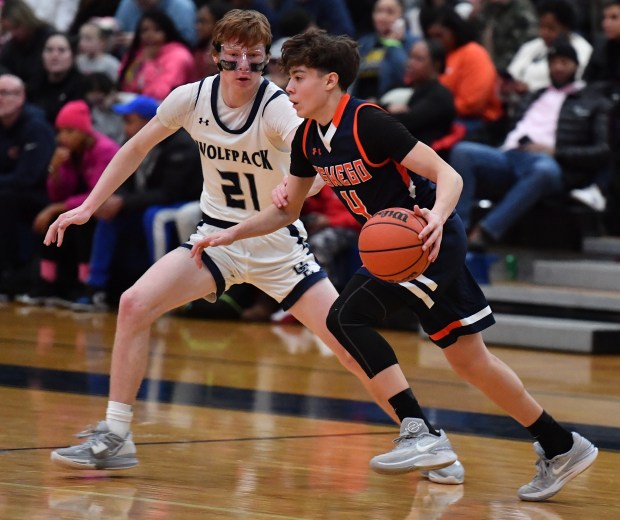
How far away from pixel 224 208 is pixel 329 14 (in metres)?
6.89

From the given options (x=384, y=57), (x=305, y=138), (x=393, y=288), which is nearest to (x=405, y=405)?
(x=393, y=288)

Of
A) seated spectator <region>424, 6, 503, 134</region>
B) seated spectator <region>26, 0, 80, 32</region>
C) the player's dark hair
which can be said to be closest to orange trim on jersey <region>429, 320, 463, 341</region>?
the player's dark hair

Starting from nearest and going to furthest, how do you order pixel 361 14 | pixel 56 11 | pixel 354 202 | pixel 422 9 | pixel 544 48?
1. pixel 354 202
2. pixel 544 48
3. pixel 422 9
4. pixel 361 14
5. pixel 56 11

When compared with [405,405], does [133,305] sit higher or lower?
higher

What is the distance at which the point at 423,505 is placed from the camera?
4566 millimetres

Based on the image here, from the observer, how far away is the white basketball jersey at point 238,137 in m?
5.32

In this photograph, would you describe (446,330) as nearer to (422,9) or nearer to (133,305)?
(133,305)

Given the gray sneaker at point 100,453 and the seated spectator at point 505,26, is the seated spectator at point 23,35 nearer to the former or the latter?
the seated spectator at point 505,26

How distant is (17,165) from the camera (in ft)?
37.9

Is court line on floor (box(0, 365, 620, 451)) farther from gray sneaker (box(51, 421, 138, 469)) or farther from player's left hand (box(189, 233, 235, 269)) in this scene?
player's left hand (box(189, 233, 235, 269))

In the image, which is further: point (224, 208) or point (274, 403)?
point (274, 403)

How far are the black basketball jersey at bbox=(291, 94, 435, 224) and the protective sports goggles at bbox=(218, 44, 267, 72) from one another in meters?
0.52

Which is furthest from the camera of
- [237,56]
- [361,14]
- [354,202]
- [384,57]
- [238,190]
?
[361,14]

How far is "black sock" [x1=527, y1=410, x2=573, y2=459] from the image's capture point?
16.0ft
